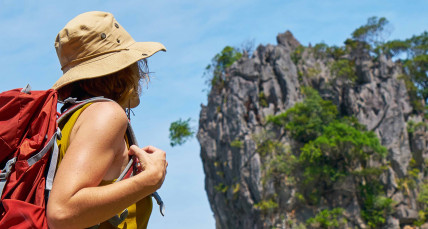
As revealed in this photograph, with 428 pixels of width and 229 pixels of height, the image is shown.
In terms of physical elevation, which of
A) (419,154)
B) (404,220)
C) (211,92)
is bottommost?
(404,220)

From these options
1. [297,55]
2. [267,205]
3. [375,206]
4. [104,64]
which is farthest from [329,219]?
[104,64]

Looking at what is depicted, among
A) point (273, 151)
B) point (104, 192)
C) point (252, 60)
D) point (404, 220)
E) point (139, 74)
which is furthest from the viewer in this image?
point (252, 60)

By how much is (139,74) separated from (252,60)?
3608 cm

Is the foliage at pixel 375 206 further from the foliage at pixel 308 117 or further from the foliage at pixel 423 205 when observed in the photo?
the foliage at pixel 308 117

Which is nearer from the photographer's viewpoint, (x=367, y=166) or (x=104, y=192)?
(x=104, y=192)

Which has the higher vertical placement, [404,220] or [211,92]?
[211,92]

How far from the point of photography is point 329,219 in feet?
96.0

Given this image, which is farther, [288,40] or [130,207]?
[288,40]

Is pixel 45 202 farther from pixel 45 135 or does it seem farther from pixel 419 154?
pixel 419 154

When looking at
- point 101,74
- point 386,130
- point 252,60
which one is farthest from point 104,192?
point 252,60

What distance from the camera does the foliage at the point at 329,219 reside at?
28922 millimetres

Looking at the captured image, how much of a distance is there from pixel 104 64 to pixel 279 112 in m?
33.7

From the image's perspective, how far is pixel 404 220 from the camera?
29562 mm

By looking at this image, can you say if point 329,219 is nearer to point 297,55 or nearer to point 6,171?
point 297,55
